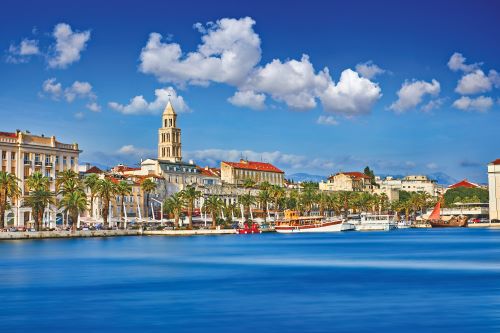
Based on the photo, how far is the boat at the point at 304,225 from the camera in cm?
18059

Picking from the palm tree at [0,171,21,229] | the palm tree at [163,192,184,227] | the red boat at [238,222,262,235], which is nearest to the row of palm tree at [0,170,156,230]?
the palm tree at [0,171,21,229]

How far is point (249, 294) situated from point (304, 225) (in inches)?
5338

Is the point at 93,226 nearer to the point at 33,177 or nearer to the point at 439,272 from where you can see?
the point at 33,177

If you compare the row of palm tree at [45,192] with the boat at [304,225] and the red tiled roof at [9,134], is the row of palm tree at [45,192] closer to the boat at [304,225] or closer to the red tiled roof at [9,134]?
the red tiled roof at [9,134]

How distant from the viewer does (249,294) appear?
49.1 meters

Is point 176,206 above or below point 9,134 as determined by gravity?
below

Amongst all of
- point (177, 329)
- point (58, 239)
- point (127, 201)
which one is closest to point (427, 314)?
point (177, 329)

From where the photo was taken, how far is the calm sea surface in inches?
1476

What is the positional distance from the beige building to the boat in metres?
47.5

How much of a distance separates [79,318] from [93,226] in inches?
4487

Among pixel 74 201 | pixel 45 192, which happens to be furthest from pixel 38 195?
pixel 74 201

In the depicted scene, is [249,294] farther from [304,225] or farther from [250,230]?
[304,225]

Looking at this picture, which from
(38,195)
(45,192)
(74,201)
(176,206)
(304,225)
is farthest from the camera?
(304,225)

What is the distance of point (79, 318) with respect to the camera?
3956 cm
